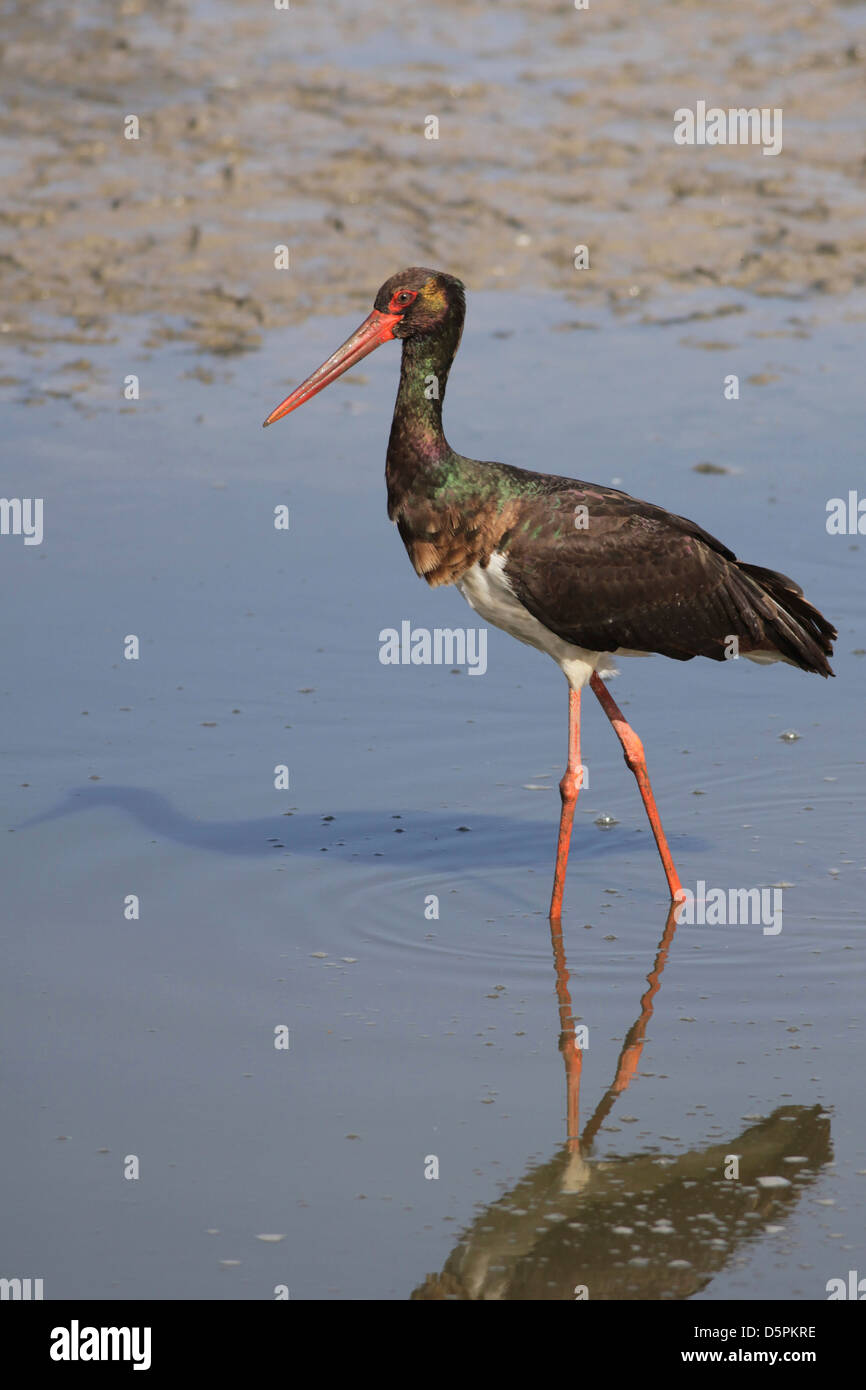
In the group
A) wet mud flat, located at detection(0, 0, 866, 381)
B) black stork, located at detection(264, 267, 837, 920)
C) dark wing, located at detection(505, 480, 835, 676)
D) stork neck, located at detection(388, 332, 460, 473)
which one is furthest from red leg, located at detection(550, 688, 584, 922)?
wet mud flat, located at detection(0, 0, 866, 381)

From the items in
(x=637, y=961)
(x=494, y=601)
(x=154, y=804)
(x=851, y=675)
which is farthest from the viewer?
(x=851, y=675)

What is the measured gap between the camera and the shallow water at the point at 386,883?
213 inches

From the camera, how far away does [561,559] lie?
7336 millimetres

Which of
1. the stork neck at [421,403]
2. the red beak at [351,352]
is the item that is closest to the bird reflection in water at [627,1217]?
the stork neck at [421,403]

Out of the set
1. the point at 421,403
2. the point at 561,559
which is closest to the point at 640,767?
the point at 561,559

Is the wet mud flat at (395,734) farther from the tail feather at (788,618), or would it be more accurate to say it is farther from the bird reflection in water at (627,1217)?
the tail feather at (788,618)

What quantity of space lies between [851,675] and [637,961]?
2.64 metres

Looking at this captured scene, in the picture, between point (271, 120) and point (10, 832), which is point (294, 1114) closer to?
point (10, 832)

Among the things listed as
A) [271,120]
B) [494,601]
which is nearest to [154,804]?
[494,601]

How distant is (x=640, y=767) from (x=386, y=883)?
3.20ft

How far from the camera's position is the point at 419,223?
1488cm

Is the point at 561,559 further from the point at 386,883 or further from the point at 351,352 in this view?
the point at 386,883

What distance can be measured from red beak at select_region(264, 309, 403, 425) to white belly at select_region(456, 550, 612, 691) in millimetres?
861

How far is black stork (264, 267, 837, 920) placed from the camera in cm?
734
